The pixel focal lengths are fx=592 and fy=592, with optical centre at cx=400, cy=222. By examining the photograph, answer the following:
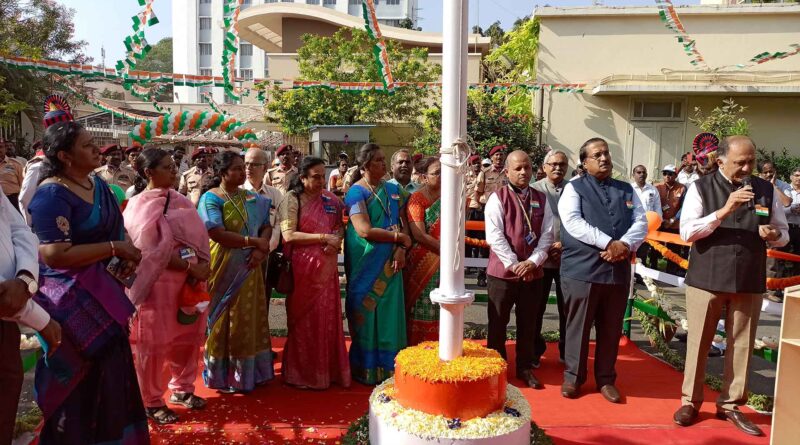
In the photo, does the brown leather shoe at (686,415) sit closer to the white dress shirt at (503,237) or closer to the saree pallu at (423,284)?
the white dress shirt at (503,237)

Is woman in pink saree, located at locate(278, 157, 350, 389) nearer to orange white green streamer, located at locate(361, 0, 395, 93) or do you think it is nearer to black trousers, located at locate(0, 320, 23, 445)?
black trousers, located at locate(0, 320, 23, 445)

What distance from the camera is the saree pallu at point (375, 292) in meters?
4.38

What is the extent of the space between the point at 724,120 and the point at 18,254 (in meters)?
17.1

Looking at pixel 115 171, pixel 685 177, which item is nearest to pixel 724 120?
pixel 685 177

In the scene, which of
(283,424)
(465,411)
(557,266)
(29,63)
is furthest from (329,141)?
(465,411)

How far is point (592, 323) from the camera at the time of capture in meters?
4.27

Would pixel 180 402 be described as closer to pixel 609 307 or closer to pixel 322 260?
pixel 322 260

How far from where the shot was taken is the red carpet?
3.59 metres

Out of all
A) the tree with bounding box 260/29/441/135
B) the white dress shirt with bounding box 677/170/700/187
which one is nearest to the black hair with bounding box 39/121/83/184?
the white dress shirt with bounding box 677/170/700/187

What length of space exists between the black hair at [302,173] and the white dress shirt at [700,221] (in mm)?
2484

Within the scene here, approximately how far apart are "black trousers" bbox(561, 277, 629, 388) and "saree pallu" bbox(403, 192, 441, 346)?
1.01m

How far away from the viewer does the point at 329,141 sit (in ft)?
52.2

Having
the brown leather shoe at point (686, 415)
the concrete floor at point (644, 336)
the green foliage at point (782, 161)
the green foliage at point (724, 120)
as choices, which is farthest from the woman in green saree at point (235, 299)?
the green foliage at point (782, 161)

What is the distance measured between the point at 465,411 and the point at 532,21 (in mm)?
16383
